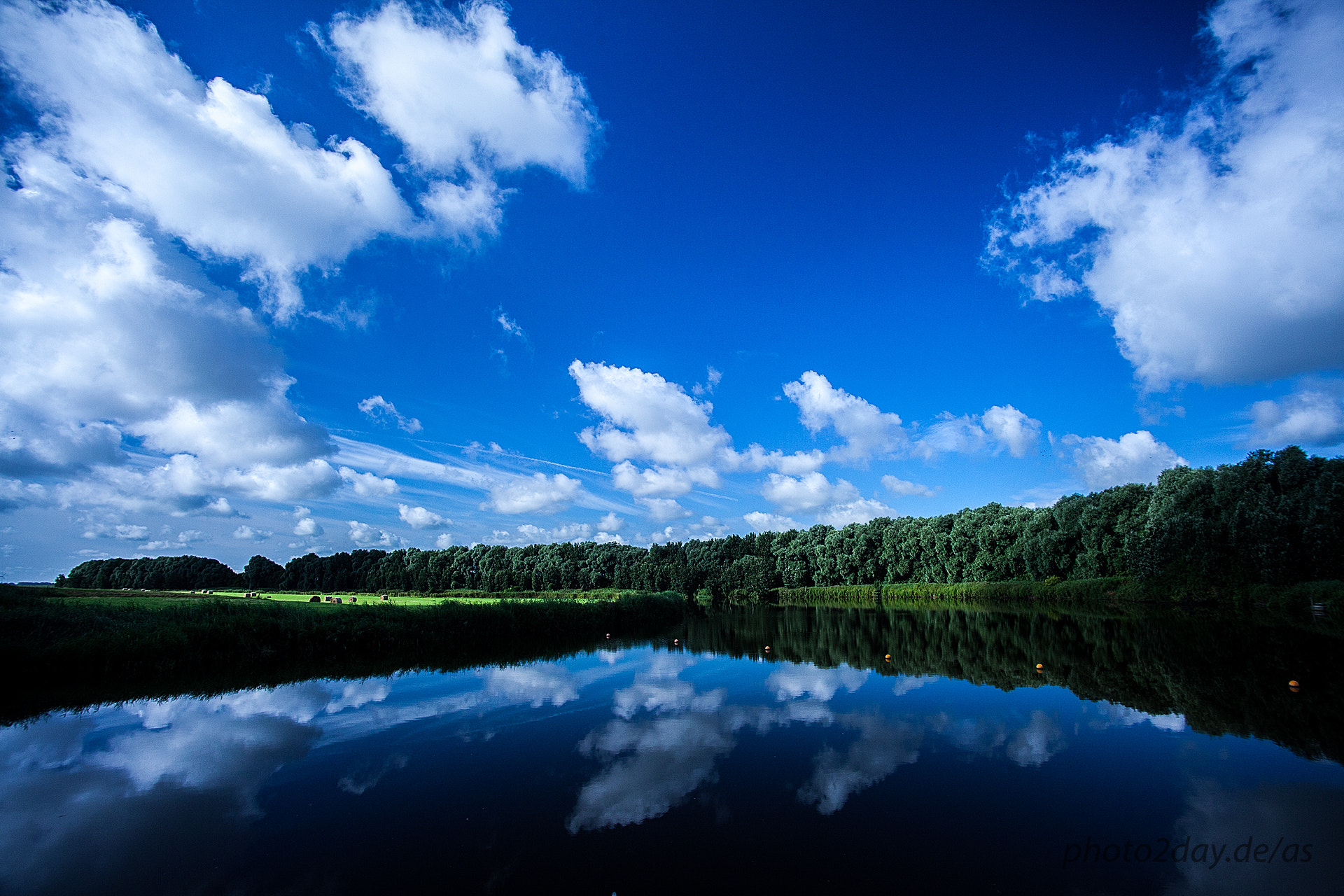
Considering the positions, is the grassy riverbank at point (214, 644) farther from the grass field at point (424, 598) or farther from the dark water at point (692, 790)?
the grass field at point (424, 598)

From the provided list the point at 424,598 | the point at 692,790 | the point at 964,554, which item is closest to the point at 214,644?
the point at 692,790

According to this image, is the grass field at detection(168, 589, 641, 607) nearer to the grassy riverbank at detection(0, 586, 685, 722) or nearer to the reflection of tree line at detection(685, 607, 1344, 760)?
the grassy riverbank at detection(0, 586, 685, 722)

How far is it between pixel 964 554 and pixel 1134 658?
188ft

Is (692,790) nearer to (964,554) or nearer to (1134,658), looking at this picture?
(1134,658)

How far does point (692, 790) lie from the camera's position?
9109mm

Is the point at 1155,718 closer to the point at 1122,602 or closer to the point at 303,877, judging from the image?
the point at 303,877

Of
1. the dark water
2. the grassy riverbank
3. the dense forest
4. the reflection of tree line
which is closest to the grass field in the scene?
the grassy riverbank

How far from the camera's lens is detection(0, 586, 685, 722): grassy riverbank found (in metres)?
15.0

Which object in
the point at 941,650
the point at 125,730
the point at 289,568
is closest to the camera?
the point at 125,730

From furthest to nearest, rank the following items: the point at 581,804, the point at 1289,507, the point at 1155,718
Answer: the point at 1289,507, the point at 1155,718, the point at 581,804

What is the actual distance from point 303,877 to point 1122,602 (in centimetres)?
6179

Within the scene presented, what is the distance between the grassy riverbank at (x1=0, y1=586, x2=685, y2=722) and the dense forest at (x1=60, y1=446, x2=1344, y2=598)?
47.5m

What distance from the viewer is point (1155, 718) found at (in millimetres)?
12812

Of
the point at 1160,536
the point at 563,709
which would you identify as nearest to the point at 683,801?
the point at 563,709
